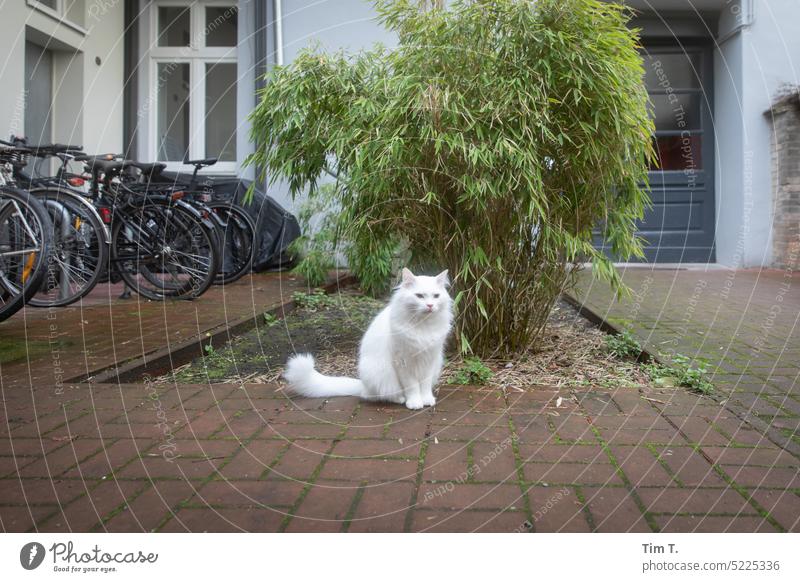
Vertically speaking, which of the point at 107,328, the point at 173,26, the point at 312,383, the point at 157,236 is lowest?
the point at 312,383

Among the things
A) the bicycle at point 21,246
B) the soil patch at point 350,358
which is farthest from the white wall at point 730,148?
the bicycle at point 21,246

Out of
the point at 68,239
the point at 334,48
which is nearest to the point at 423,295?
the point at 68,239

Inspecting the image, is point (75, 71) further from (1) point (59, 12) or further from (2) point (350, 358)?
(2) point (350, 358)

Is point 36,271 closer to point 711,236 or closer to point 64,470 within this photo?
point 64,470

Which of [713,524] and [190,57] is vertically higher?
[190,57]

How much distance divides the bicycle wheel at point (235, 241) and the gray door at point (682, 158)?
17.8ft

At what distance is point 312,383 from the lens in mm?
2570

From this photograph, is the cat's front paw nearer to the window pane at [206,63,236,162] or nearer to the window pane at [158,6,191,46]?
the window pane at [206,63,236,162]

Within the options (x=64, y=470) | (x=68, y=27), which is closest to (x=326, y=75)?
(x=64, y=470)

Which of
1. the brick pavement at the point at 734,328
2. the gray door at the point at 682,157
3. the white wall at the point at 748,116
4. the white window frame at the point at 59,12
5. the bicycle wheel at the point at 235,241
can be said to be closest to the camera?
the brick pavement at the point at 734,328

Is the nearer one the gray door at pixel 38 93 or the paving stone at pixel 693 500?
the paving stone at pixel 693 500

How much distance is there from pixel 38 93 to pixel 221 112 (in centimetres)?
250

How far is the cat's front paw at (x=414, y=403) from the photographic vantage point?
7.96 ft

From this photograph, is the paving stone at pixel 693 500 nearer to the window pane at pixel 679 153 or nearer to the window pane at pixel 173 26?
the window pane at pixel 679 153
